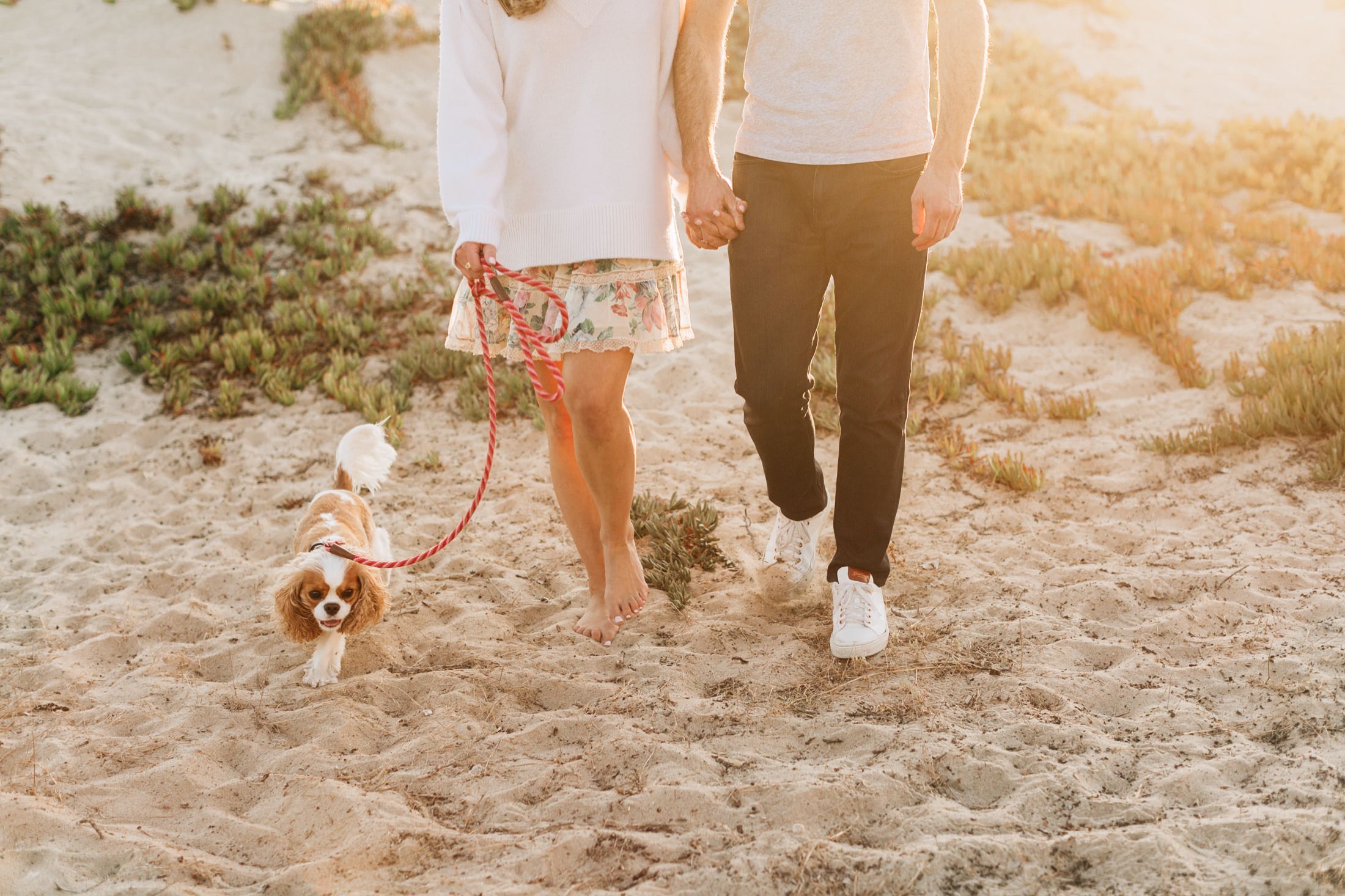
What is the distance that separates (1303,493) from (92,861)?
5061mm

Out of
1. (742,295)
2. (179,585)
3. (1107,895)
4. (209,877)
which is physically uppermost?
(742,295)

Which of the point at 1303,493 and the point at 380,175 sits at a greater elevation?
the point at 380,175

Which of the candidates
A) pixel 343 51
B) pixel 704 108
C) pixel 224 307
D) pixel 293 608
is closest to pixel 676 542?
pixel 293 608

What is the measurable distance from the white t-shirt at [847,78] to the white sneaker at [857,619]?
5.05ft

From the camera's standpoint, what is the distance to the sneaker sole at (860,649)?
3.58m

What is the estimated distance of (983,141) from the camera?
33.5ft

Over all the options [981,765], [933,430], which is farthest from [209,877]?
[933,430]

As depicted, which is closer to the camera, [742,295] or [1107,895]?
[1107,895]

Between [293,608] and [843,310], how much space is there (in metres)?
2.30

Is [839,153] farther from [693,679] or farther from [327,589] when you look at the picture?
[327,589]

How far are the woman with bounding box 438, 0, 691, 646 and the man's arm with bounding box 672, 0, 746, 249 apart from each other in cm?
7

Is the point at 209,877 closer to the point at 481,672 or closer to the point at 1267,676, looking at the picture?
the point at 481,672

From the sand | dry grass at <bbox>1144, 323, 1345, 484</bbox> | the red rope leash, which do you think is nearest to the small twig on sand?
the sand

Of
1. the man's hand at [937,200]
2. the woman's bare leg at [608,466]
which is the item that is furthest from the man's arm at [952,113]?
the woman's bare leg at [608,466]
